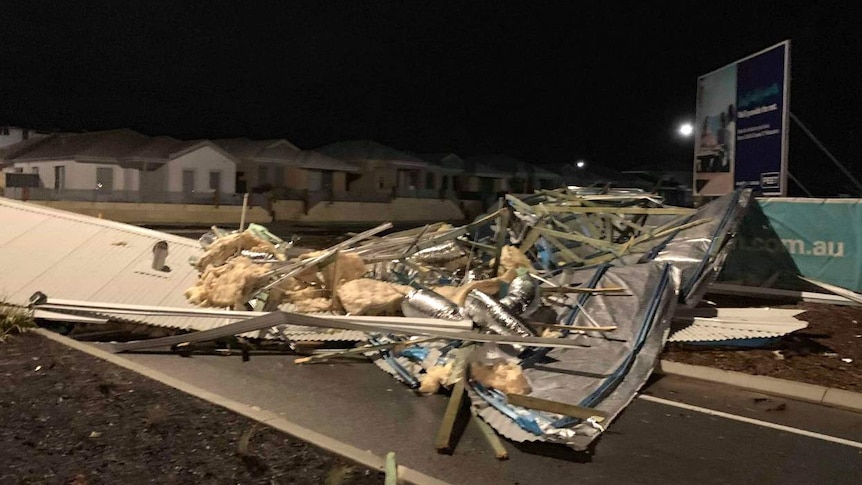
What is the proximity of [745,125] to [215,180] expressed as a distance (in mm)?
33911

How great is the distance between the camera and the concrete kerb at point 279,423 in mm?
4453

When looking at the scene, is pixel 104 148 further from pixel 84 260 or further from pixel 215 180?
pixel 84 260

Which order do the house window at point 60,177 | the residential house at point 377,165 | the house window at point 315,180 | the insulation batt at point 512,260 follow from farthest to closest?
the residential house at point 377,165 → the house window at point 315,180 → the house window at point 60,177 → the insulation batt at point 512,260

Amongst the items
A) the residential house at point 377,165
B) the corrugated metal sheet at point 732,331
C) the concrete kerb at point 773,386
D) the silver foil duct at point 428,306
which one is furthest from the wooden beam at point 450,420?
the residential house at point 377,165

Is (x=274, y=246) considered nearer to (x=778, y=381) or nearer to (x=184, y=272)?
(x=184, y=272)

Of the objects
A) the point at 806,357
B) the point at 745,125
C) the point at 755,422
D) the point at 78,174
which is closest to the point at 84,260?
the point at 755,422

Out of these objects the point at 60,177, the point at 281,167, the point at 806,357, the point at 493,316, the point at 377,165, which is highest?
the point at 377,165

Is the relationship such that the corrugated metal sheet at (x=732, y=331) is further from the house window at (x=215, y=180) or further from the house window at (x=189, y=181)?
the house window at (x=215, y=180)

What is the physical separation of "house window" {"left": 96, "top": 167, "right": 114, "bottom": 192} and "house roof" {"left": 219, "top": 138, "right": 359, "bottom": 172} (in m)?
7.49

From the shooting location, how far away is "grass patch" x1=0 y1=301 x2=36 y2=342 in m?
8.32

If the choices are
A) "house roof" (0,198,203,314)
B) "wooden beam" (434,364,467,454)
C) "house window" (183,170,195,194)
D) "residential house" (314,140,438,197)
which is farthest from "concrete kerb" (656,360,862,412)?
"residential house" (314,140,438,197)

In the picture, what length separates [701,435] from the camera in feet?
19.2

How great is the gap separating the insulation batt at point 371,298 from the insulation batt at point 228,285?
119 cm

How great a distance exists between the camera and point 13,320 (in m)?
8.43
